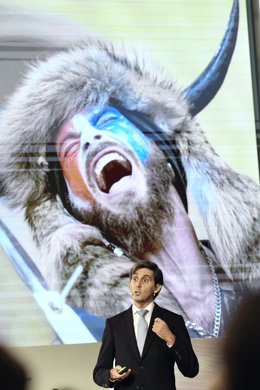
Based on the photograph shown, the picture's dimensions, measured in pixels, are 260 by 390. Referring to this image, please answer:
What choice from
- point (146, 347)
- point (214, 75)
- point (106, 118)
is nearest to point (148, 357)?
point (146, 347)

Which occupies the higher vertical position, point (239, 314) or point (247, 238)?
point (239, 314)

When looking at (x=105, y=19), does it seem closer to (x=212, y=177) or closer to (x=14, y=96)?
(x=14, y=96)

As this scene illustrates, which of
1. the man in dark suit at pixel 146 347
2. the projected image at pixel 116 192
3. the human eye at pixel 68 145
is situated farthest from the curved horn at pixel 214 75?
the man in dark suit at pixel 146 347

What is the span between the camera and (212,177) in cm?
271

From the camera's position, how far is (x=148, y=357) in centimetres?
125

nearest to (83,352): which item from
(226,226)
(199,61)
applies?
(226,226)

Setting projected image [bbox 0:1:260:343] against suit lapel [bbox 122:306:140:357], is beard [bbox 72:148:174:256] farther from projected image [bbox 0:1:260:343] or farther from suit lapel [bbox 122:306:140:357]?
suit lapel [bbox 122:306:140:357]

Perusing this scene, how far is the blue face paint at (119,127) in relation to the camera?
267cm

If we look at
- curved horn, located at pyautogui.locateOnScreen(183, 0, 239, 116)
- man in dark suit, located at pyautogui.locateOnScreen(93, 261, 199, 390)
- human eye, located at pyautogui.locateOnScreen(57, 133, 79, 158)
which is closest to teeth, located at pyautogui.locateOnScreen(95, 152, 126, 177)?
human eye, located at pyautogui.locateOnScreen(57, 133, 79, 158)

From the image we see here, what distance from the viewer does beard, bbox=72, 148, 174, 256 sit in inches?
102

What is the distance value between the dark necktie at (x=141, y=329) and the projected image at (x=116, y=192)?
4.04 ft

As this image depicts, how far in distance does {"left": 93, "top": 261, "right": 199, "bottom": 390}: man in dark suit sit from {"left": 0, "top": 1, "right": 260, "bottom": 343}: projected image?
121 cm

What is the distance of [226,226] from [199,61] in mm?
823

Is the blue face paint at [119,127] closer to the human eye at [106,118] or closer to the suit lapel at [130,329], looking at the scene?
the human eye at [106,118]
